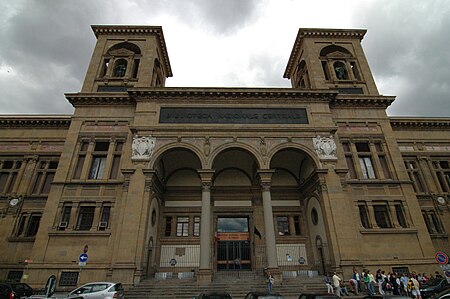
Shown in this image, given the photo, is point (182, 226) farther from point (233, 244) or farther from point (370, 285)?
point (370, 285)

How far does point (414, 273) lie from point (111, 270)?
1988 centimetres

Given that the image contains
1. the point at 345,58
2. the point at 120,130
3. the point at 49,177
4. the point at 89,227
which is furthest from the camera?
the point at 345,58

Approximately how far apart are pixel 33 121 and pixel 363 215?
104 feet

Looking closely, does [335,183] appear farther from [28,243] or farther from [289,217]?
[28,243]

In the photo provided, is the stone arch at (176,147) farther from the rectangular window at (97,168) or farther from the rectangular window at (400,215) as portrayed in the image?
the rectangular window at (400,215)

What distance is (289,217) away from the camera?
23.6 meters

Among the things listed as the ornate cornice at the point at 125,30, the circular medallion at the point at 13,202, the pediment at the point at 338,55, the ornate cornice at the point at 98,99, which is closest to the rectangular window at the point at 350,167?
the pediment at the point at 338,55

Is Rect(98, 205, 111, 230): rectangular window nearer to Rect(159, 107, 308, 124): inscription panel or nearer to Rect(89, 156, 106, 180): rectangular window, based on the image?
Rect(89, 156, 106, 180): rectangular window

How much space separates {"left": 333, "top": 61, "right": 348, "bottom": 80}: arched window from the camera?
27.4 meters

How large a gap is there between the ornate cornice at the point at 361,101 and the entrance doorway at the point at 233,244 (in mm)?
13608

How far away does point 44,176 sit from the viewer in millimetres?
24875

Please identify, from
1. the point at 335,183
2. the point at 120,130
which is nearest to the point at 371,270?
the point at 335,183

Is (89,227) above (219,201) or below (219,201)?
below

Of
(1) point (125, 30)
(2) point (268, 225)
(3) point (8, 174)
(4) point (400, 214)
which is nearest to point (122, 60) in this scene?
(1) point (125, 30)
